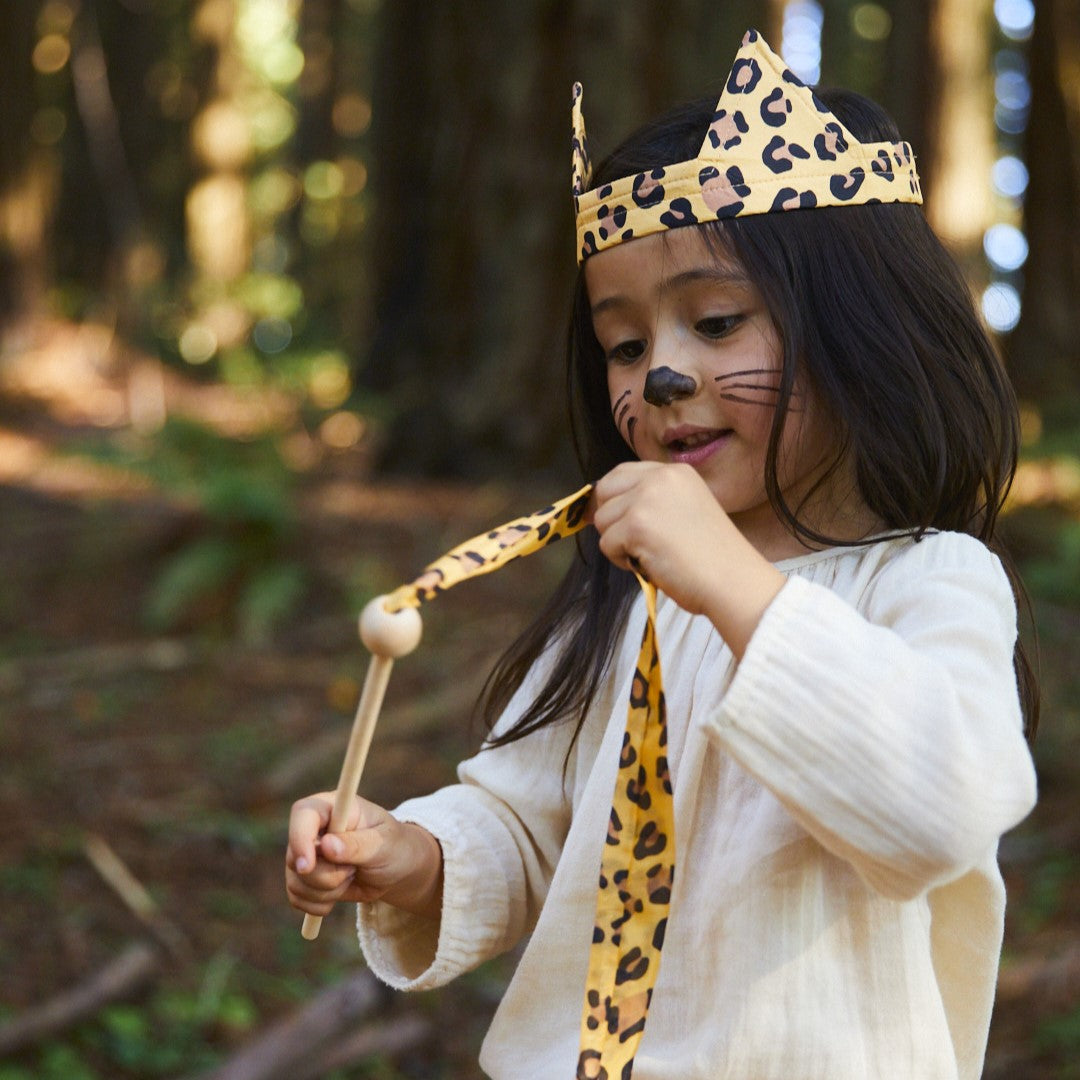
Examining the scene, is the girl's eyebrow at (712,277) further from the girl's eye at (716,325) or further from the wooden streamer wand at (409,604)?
the wooden streamer wand at (409,604)

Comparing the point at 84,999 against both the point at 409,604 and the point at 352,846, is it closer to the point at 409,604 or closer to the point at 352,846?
the point at 352,846

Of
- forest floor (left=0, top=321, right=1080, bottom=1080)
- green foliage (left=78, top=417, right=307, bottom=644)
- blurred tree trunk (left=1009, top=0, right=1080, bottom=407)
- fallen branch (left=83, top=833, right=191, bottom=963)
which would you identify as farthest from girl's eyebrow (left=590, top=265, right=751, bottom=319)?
blurred tree trunk (left=1009, top=0, right=1080, bottom=407)

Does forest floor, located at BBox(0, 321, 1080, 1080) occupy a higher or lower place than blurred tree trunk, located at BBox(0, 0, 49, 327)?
lower

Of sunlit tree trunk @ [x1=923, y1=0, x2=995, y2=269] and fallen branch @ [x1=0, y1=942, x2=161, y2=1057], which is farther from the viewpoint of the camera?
sunlit tree trunk @ [x1=923, y1=0, x2=995, y2=269]

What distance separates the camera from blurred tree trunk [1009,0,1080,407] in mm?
10258

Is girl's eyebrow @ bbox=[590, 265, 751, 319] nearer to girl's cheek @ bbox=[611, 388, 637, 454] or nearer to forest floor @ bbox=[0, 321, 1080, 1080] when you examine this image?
girl's cheek @ bbox=[611, 388, 637, 454]

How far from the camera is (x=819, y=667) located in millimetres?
1493

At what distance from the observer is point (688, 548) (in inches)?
62.5

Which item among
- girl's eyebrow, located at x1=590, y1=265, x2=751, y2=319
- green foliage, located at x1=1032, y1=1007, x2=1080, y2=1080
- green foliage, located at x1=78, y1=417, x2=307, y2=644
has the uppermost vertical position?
girl's eyebrow, located at x1=590, y1=265, x2=751, y2=319

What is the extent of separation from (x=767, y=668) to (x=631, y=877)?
1.36 ft

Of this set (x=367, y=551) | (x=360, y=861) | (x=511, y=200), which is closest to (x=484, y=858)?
(x=360, y=861)

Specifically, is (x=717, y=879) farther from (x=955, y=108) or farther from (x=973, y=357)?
(x=955, y=108)

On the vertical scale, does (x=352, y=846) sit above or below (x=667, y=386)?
below

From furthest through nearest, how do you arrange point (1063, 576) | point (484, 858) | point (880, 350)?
1. point (1063, 576)
2. point (484, 858)
3. point (880, 350)
